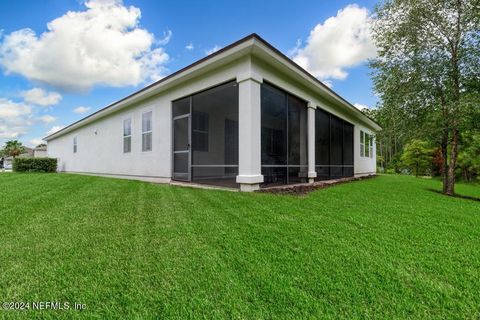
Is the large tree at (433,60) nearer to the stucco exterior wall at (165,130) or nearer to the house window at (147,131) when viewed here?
the stucco exterior wall at (165,130)

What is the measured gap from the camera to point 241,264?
1.93m

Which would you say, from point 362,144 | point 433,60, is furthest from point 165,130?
point 362,144

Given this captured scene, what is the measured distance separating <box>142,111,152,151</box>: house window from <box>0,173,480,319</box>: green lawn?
5.03m

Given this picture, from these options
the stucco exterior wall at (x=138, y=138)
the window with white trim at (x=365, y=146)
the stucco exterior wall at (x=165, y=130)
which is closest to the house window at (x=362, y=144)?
the window with white trim at (x=365, y=146)

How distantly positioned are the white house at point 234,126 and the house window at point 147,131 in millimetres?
37

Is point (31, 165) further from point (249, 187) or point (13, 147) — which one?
point (13, 147)

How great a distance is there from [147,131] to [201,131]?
212 cm

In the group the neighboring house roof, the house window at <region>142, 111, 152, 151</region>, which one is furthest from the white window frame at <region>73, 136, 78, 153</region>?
the house window at <region>142, 111, 152, 151</region>

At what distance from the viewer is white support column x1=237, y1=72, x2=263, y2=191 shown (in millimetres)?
5355

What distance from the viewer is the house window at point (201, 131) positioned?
9320mm

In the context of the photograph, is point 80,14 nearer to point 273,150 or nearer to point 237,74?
point 237,74

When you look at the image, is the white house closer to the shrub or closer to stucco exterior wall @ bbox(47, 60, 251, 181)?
stucco exterior wall @ bbox(47, 60, 251, 181)

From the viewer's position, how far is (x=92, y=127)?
1265 centimetres

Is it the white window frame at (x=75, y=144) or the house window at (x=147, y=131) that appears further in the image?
the white window frame at (x=75, y=144)
